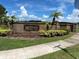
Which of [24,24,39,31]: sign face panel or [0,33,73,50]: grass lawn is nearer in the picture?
[0,33,73,50]: grass lawn

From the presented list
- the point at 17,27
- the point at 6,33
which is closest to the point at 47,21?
the point at 17,27

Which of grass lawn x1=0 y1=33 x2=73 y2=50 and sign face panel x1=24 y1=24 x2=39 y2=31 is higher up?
sign face panel x1=24 y1=24 x2=39 y2=31

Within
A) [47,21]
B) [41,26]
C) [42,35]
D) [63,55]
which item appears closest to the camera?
[63,55]

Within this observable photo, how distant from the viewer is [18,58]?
10523mm

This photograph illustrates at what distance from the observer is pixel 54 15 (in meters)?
31.1

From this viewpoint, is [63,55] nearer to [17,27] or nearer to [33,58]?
[33,58]

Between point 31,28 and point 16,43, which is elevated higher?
point 31,28

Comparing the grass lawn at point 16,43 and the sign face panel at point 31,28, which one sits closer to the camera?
the grass lawn at point 16,43

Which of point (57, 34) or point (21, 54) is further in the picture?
point (57, 34)

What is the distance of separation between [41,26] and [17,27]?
137 inches

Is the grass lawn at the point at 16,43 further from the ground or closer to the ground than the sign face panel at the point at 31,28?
closer to the ground

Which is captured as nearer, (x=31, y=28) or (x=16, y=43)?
(x=16, y=43)

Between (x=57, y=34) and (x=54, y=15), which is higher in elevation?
(x=54, y=15)

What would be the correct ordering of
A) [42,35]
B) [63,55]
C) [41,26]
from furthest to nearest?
[41,26], [42,35], [63,55]
